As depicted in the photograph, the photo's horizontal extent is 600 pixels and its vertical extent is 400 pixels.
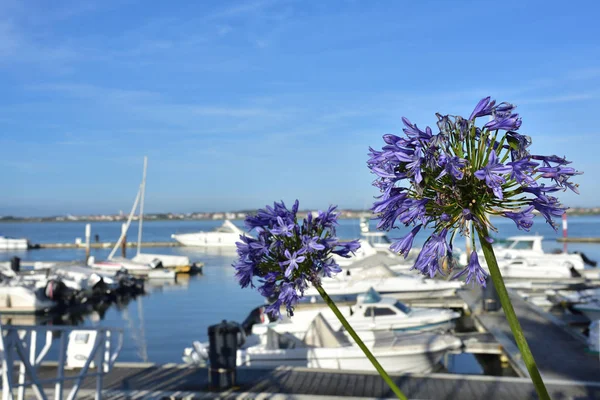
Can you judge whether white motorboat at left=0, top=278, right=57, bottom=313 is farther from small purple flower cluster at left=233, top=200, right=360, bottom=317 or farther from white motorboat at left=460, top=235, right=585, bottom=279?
small purple flower cluster at left=233, top=200, right=360, bottom=317

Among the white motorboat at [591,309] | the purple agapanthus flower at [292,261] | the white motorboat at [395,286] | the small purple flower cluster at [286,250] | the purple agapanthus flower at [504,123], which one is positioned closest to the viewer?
the purple agapanthus flower at [504,123]

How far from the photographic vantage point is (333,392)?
10.4 meters

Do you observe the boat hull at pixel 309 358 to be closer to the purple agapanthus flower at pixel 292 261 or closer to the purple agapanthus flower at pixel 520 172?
the purple agapanthus flower at pixel 292 261

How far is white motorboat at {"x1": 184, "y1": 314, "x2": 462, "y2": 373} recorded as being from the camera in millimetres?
14336

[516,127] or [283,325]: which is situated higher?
[516,127]

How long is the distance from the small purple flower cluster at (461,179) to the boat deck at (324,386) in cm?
787

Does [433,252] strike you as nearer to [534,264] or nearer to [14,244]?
[534,264]

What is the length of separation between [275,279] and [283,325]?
15.5 meters

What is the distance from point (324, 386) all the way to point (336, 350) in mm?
3807

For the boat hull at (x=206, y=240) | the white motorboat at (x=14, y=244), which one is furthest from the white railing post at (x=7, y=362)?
the white motorboat at (x=14, y=244)

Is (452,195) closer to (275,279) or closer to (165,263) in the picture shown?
(275,279)

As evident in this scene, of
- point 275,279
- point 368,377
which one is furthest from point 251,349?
point 275,279

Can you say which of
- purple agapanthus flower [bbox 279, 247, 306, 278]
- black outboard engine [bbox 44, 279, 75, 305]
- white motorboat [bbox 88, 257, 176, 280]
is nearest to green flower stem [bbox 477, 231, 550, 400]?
purple agapanthus flower [bbox 279, 247, 306, 278]

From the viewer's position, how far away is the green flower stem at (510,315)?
7.40 ft
